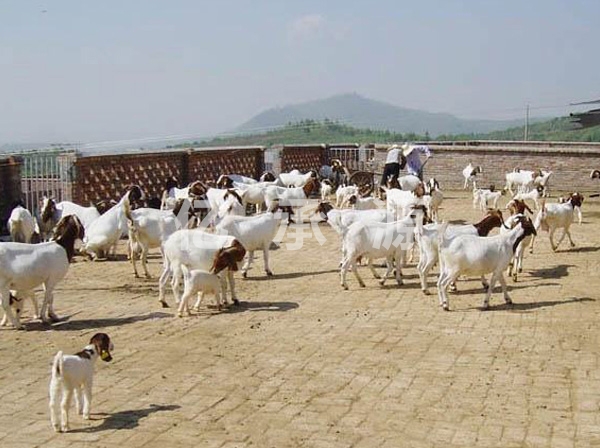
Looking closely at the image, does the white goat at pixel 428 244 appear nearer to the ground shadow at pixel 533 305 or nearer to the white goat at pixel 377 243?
the white goat at pixel 377 243

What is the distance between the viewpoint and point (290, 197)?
71.4 ft

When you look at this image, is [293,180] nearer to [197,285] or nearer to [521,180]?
[521,180]

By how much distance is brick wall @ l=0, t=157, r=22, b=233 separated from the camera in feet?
59.0

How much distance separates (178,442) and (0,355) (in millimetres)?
3421

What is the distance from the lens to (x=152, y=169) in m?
23.5

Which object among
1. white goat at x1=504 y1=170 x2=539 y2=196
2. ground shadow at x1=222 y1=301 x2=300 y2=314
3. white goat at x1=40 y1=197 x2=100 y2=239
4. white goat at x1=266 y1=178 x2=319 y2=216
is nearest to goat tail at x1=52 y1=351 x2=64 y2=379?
ground shadow at x1=222 y1=301 x2=300 y2=314

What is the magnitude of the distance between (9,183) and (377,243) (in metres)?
9.02

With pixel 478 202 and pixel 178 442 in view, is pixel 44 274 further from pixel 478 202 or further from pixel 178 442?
pixel 478 202

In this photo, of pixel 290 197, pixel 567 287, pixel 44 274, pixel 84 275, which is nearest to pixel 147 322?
pixel 44 274

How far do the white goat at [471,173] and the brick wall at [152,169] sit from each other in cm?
729

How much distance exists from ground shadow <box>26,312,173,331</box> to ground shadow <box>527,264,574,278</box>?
622cm

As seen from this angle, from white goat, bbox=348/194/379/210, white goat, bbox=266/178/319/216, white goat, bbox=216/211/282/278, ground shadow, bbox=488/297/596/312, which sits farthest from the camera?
white goat, bbox=266/178/319/216

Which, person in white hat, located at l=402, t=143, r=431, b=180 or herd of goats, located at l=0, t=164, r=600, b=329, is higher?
person in white hat, located at l=402, t=143, r=431, b=180

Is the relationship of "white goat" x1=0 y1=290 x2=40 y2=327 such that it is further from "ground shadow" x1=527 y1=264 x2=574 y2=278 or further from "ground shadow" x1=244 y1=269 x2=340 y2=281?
"ground shadow" x1=527 y1=264 x2=574 y2=278
